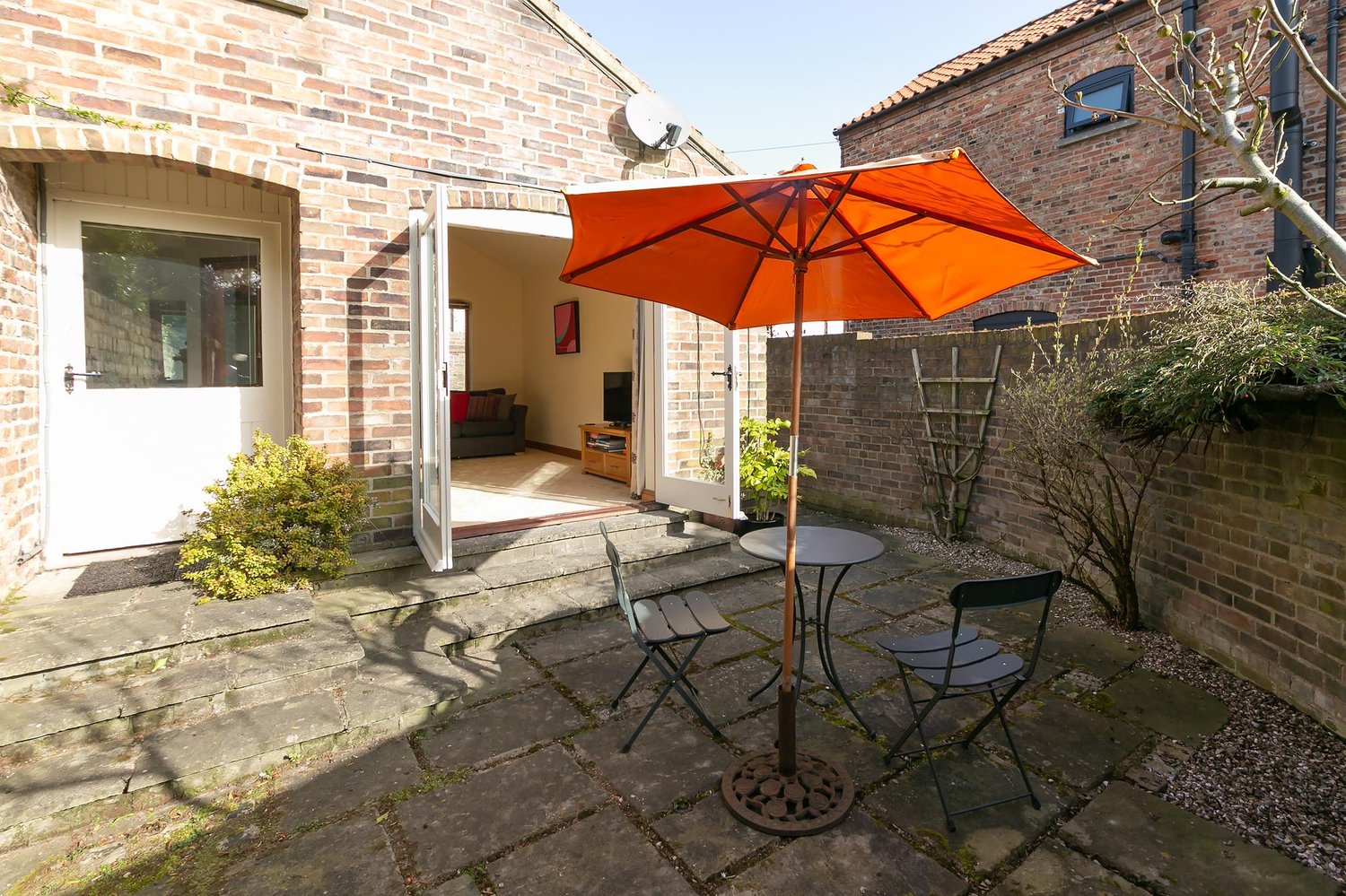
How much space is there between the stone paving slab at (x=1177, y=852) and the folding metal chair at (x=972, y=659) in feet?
0.67

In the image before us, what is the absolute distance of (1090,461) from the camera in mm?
4230

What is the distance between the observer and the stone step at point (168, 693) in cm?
254

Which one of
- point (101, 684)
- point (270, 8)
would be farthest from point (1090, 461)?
point (270, 8)

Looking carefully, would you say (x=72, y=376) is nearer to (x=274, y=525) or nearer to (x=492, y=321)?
(x=274, y=525)

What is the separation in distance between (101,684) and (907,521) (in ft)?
19.0

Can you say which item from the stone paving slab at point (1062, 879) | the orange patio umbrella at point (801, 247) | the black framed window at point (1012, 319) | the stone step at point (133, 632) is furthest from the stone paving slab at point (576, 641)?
the black framed window at point (1012, 319)

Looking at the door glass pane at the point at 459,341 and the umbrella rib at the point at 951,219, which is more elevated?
the door glass pane at the point at 459,341

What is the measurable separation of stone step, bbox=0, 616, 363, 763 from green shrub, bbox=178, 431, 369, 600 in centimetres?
50

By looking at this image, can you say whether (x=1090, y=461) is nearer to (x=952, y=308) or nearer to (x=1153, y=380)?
(x=1153, y=380)

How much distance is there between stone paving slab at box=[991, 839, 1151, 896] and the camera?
193cm

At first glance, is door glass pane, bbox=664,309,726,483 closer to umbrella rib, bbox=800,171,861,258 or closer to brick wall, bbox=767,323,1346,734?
brick wall, bbox=767,323,1346,734

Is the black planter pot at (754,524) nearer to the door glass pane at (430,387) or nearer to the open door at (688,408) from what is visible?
the open door at (688,408)

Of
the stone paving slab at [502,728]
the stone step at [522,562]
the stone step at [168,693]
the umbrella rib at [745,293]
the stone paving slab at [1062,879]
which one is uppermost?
the umbrella rib at [745,293]

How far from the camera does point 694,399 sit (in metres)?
5.54
